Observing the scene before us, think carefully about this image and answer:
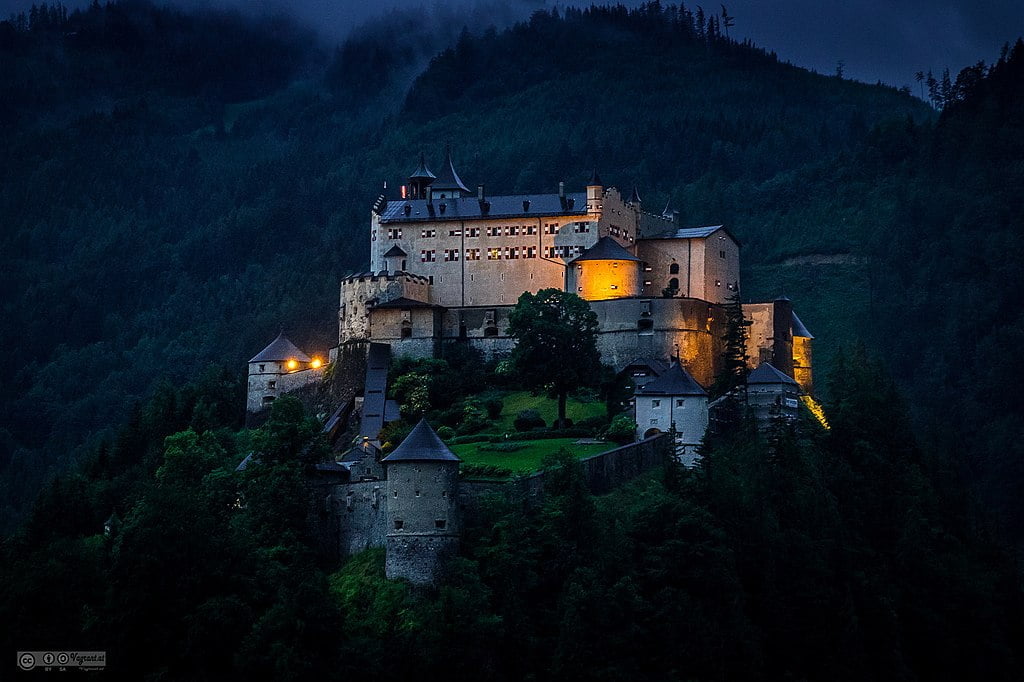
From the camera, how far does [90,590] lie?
71312mm

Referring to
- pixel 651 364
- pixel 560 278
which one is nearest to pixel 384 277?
pixel 560 278

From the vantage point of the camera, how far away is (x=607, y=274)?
310 feet

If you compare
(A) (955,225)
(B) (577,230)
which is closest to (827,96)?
(A) (955,225)

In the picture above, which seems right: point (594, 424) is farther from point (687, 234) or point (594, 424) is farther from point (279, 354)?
point (279, 354)

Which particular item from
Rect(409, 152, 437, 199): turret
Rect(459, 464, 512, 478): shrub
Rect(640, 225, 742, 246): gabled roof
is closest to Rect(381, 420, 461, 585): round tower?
Rect(459, 464, 512, 478): shrub

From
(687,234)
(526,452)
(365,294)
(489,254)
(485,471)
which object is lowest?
(485,471)

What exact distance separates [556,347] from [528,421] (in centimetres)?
408

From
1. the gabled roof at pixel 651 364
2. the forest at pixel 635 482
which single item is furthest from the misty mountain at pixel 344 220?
the gabled roof at pixel 651 364

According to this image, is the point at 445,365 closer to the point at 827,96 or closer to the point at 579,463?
the point at 579,463

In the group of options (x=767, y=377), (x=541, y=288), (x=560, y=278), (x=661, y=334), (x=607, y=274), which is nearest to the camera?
(x=767, y=377)

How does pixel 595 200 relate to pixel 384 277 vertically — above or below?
above

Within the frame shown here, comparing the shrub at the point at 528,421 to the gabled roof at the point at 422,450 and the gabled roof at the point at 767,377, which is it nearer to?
the gabled roof at the point at 767,377

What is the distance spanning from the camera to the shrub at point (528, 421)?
280ft

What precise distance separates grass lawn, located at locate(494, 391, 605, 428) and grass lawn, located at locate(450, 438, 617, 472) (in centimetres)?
368
